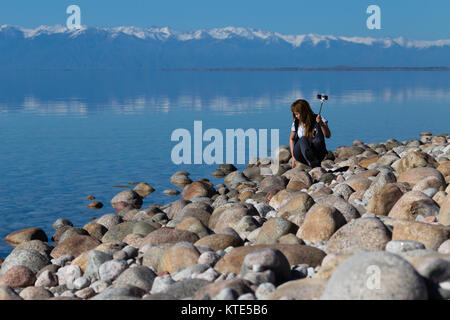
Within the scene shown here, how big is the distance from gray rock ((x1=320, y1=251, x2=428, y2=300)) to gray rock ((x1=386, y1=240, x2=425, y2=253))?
140 centimetres

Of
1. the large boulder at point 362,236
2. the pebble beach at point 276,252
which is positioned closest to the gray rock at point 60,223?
the pebble beach at point 276,252

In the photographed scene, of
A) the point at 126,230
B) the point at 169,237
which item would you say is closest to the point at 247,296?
the point at 169,237

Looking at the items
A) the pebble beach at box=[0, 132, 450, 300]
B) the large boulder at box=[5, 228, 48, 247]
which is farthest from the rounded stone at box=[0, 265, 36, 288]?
the large boulder at box=[5, 228, 48, 247]

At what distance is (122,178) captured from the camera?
793 inches

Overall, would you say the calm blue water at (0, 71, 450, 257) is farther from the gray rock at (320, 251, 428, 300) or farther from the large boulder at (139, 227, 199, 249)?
the gray rock at (320, 251, 428, 300)

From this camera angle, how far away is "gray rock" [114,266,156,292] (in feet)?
21.9

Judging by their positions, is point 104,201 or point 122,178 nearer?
point 104,201

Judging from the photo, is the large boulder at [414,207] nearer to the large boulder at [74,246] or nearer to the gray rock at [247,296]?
the gray rock at [247,296]

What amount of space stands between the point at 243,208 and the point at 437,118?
3179 centimetres

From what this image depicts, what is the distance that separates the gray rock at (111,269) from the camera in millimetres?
7465

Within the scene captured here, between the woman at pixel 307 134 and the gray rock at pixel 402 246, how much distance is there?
6745 mm

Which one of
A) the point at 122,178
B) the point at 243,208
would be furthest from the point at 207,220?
the point at 122,178
